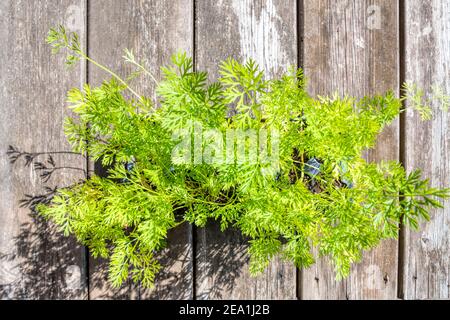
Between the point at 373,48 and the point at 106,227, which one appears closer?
the point at 106,227

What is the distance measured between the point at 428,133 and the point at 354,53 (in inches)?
10.9

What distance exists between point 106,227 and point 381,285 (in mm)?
699

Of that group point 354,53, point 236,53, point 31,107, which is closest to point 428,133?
point 354,53

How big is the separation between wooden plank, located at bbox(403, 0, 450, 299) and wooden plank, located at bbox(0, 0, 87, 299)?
815mm

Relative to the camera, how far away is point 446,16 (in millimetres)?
1009

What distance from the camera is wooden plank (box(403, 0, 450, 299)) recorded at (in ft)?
3.28

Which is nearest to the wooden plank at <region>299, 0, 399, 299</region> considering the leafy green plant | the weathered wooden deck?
the weathered wooden deck

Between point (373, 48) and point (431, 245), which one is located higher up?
point (373, 48)

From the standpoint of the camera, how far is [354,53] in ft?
3.25

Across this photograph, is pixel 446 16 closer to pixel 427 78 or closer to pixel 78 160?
pixel 427 78

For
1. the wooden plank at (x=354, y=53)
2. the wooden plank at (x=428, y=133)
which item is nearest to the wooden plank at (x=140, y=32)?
the wooden plank at (x=354, y=53)
